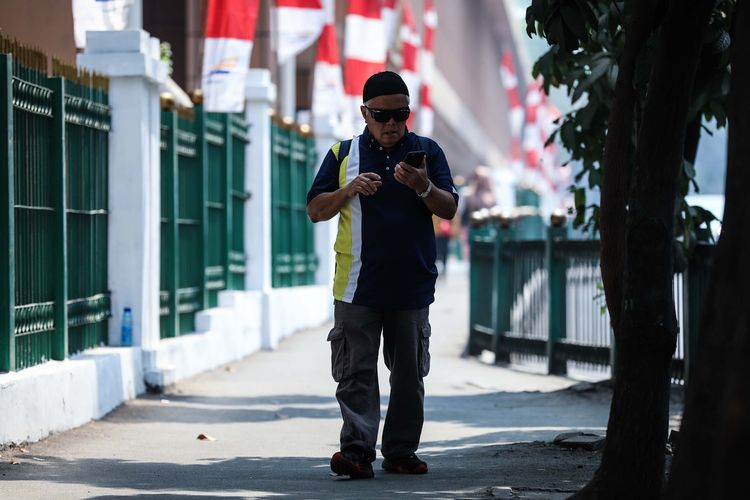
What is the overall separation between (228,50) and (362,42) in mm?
7115

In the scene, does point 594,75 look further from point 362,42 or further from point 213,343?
point 362,42

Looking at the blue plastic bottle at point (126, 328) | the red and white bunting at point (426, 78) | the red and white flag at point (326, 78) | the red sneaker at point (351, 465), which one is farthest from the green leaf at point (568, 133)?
the red and white bunting at point (426, 78)

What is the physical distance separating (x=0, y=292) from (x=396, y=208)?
105 inches

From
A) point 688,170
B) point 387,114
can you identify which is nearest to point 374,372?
point 387,114

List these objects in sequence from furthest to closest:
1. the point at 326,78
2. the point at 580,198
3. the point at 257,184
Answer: the point at 326,78, the point at 257,184, the point at 580,198

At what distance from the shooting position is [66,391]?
9.47 meters

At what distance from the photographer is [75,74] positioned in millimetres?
10547

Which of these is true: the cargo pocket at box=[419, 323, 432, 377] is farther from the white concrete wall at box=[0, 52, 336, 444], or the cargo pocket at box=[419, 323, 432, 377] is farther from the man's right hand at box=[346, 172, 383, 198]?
the white concrete wall at box=[0, 52, 336, 444]

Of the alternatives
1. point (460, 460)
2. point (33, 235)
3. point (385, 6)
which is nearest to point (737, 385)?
point (460, 460)

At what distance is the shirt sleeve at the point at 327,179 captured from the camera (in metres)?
7.34

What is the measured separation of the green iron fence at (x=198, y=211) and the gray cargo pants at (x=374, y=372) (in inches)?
219

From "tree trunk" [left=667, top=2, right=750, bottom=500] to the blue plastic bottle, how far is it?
7.53 meters

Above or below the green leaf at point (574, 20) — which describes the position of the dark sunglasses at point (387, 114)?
below

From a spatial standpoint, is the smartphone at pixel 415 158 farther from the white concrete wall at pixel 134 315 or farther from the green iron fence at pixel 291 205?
the green iron fence at pixel 291 205
